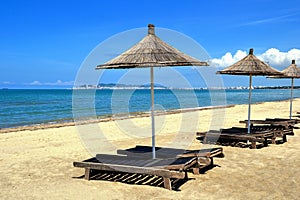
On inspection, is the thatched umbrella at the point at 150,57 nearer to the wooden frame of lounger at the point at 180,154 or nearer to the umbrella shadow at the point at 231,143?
the wooden frame of lounger at the point at 180,154

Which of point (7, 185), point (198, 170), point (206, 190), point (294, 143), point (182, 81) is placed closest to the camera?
point (206, 190)

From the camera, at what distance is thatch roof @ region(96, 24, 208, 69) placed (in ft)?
16.8

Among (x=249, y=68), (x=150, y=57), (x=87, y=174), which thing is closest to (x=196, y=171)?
(x=87, y=174)

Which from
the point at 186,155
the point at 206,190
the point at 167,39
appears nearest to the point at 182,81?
the point at 167,39

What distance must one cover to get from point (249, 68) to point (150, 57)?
4203 mm

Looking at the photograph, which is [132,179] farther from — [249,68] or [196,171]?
[249,68]

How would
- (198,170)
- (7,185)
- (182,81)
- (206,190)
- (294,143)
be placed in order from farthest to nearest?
1. (294,143)
2. (182,81)
3. (198,170)
4. (7,185)
5. (206,190)

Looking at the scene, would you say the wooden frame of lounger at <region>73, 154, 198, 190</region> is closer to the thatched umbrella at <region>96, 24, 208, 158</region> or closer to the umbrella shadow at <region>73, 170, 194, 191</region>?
the umbrella shadow at <region>73, 170, 194, 191</region>

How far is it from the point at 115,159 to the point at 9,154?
3954 millimetres


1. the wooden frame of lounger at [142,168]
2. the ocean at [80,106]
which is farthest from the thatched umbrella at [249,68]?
the ocean at [80,106]

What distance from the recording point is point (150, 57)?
5.23 metres

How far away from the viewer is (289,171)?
20.1 ft

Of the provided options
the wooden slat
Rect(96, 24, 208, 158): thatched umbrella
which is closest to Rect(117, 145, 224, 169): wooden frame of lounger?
the wooden slat

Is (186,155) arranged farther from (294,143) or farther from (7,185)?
(294,143)
